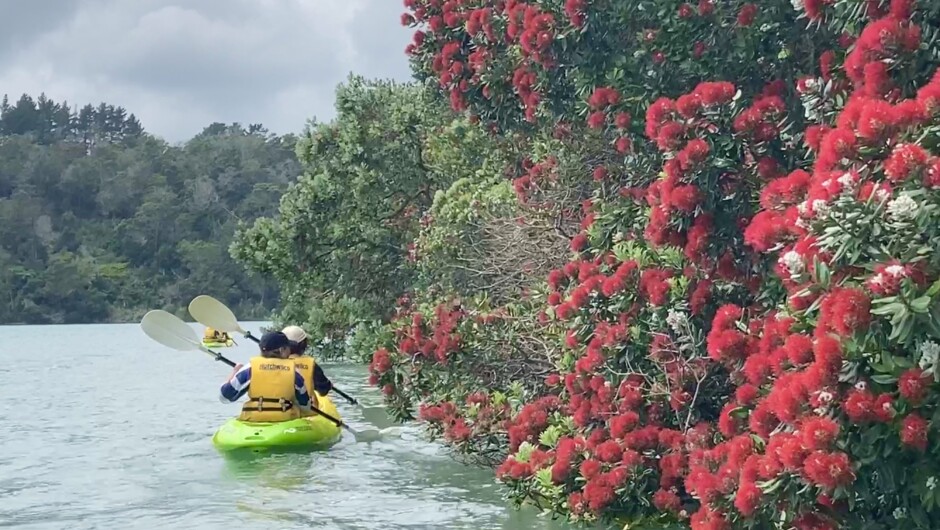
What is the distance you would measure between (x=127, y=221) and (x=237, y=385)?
75542 mm

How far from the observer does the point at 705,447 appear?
8266 mm

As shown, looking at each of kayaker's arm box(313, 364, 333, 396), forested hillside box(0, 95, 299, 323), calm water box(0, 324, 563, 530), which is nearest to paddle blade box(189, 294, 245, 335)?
calm water box(0, 324, 563, 530)

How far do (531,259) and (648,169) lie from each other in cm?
367

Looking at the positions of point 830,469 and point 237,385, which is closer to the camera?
point 830,469

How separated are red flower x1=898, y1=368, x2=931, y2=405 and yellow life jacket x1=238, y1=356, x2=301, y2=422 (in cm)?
956

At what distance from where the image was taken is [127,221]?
8656 cm

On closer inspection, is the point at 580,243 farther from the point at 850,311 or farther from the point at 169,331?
the point at 169,331

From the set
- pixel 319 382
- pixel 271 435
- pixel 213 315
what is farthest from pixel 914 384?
pixel 213 315

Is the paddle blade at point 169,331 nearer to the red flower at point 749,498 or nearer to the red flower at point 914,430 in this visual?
the red flower at point 749,498

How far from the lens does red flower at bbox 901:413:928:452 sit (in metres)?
5.34

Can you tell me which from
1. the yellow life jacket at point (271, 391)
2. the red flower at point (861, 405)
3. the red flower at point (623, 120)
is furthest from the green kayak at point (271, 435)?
the red flower at point (861, 405)

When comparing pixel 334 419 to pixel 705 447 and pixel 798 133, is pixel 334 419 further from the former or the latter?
pixel 798 133

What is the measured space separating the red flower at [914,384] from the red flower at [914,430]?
10 cm

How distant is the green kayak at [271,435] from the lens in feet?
45.5
